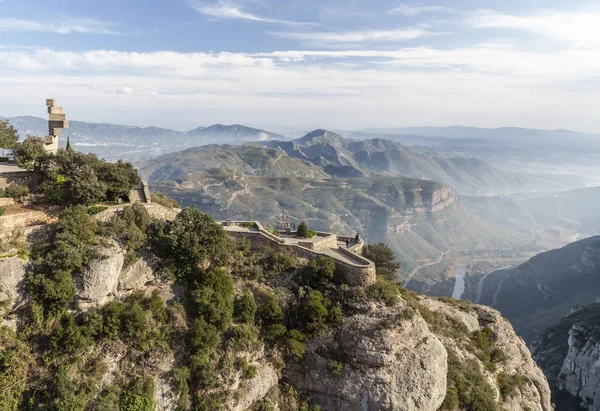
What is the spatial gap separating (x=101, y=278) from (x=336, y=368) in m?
18.4

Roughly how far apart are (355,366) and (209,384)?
11.0m

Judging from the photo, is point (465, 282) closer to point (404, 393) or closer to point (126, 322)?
point (404, 393)

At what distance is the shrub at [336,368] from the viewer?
2789 cm

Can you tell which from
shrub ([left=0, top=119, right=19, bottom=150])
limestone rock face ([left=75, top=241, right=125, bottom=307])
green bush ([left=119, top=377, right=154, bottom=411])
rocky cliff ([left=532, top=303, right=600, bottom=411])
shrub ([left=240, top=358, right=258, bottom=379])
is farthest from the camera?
rocky cliff ([left=532, top=303, right=600, bottom=411])

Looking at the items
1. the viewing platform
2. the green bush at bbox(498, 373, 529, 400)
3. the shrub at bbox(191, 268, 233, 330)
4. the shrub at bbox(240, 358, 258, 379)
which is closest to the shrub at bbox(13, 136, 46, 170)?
the viewing platform

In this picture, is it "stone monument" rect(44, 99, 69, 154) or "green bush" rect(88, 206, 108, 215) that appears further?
"stone monument" rect(44, 99, 69, 154)

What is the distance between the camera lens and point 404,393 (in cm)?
2734

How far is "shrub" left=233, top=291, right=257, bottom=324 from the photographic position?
2845 cm

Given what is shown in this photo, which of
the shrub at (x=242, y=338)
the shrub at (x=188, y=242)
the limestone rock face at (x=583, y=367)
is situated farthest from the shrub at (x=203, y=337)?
the limestone rock face at (x=583, y=367)

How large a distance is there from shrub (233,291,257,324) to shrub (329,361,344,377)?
23.4ft

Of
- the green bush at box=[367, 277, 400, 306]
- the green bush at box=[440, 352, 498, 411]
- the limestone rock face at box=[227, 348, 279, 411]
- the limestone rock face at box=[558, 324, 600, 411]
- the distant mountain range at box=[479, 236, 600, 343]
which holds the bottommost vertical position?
the distant mountain range at box=[479, 236, 600, 343]

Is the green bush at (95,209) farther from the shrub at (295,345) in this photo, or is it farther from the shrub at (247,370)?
the shrub at (295,345)

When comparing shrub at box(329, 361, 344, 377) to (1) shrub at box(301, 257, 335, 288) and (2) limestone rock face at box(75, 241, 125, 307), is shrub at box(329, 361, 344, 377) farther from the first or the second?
(2) limestone rock face at box(75, 241, 125, 307)

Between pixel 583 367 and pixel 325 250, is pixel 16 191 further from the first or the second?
pixel 583 367
